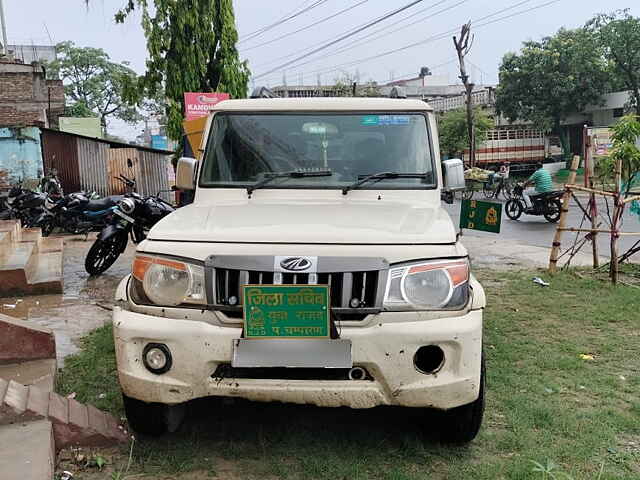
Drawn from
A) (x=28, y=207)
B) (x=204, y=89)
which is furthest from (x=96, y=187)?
(x=204, y=89)

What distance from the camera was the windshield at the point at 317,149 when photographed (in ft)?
13.1

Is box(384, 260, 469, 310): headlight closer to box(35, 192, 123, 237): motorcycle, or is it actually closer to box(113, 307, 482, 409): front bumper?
box(113, 307, 482, 409): front bumper

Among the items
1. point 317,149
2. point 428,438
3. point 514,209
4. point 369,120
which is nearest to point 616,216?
point 369,120

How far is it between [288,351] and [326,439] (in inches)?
31.6

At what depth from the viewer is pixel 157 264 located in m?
2.85

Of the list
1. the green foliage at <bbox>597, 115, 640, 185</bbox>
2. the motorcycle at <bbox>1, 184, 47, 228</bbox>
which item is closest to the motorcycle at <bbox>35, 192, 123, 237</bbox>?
the motorcycle at <bbox>1, 184, 47, 228</bbox>

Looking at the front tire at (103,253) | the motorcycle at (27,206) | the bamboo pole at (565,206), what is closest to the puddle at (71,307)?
the front tire at (103,253)

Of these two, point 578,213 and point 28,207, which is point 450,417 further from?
point 578,213

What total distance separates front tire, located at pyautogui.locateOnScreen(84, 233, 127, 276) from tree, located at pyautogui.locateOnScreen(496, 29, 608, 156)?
31385 mm

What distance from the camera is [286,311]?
2.67 m

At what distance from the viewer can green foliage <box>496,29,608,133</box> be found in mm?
33781

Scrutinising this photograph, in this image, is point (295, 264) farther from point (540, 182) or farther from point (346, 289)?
point (540, 182)

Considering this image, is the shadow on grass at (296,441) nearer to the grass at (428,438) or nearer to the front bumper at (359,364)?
the grass at (428,438)

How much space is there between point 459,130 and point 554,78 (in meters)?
5.74
